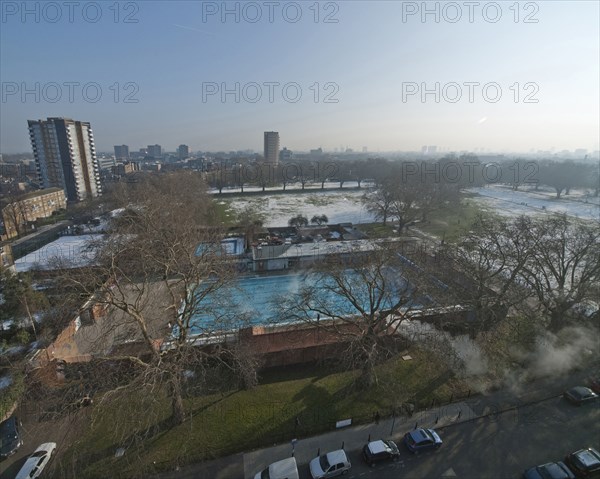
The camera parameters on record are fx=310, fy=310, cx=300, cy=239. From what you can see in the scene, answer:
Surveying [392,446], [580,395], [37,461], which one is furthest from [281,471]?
[580,395]

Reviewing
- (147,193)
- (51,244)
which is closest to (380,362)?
(147,193)

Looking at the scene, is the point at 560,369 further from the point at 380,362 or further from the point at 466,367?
the point at 380,362

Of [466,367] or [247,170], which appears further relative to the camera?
[247,170]

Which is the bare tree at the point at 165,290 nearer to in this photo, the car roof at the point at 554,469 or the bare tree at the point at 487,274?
the car roof at the point at 554,469

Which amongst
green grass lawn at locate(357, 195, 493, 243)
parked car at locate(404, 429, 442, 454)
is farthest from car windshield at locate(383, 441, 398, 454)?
green grass lawn at locate(357, 195, 493, 243)

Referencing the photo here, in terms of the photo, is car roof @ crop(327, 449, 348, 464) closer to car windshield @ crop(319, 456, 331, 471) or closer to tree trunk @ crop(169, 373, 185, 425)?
car windshield @ crop(319, 456, 331, 471)

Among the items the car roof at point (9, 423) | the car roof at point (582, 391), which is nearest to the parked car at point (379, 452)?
the car roof at point (582, 391)
